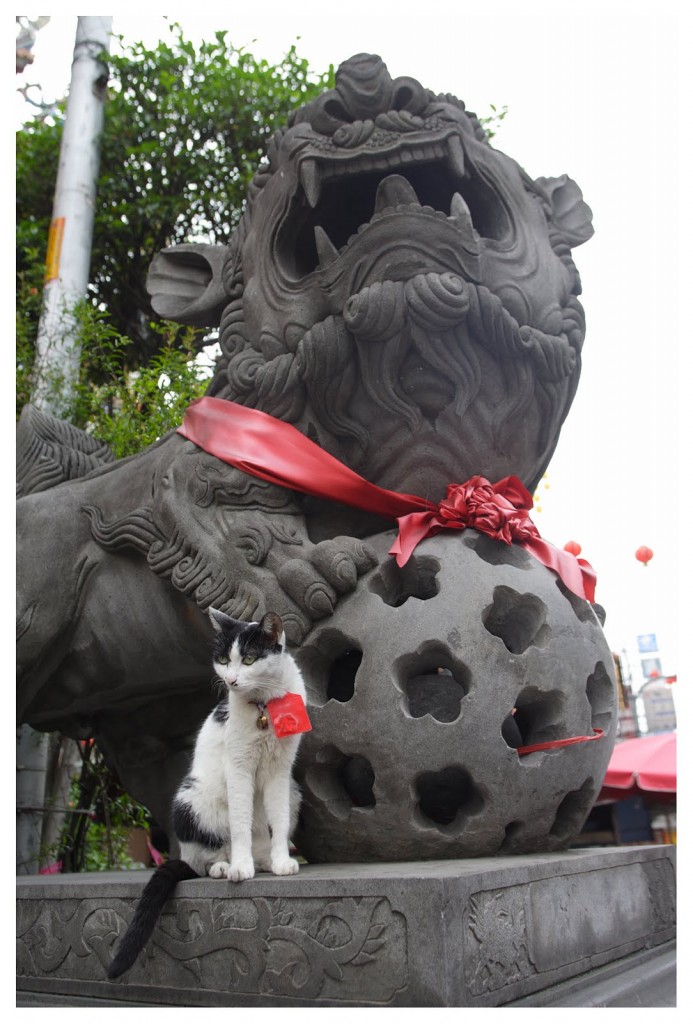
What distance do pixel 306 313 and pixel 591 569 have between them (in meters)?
1.34

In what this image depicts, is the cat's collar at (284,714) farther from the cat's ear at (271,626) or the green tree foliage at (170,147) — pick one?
the green tree foliage at (170,147)

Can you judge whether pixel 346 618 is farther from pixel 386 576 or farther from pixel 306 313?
pixel 306 313

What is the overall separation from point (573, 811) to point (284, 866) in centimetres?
98

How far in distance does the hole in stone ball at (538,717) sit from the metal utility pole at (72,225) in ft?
12.1

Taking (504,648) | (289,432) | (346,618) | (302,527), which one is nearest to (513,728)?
(504,648)

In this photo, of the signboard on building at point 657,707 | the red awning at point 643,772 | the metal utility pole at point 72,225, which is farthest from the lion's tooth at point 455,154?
the signboard on building at point 657,707

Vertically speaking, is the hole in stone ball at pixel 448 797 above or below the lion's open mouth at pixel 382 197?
below

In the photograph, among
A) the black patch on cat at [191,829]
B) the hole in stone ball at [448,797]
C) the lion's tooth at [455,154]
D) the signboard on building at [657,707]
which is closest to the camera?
the black patch on cat at [191,829]

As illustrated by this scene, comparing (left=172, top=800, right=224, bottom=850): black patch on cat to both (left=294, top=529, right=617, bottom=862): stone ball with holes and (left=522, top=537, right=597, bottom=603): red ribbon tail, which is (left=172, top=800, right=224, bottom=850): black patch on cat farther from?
(left=522, top=537, right=597, bottom=603): red ribbon tail

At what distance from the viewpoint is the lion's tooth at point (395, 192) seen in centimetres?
293

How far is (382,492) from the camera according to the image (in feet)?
9.76

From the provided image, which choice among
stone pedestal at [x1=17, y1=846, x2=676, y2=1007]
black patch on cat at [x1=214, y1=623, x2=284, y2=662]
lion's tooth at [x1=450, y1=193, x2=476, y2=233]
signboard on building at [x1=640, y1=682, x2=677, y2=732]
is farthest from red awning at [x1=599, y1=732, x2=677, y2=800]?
signboard on building at [x1=640, y1=682, x2=677, y2=732]

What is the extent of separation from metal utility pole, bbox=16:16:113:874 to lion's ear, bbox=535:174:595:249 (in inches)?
125

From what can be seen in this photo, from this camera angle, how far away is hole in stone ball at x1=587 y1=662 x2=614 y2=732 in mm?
2830
